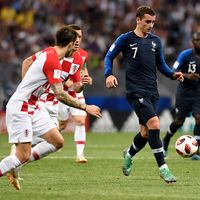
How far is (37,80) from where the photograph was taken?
10562 millimetres

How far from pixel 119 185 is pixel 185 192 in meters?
1.18

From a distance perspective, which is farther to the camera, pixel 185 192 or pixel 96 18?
pixel 96 18

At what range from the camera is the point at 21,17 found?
29875 millimetres

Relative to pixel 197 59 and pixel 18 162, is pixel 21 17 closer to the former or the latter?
pixel 197 59

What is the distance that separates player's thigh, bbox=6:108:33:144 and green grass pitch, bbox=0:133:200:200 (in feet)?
2.24

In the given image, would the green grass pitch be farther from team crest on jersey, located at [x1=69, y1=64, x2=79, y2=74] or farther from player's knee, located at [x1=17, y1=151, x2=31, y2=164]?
team crest on jersey, located at [x1=69, y1=64, x2=79, y2=74]

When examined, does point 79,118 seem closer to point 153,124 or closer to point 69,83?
point 69,83

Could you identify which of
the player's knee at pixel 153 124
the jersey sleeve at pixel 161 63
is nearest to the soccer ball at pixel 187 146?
the jersey sleeve at pixel 161 63

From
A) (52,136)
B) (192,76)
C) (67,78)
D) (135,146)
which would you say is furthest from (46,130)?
(192,76)

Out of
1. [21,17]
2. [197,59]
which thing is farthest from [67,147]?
[21,17]

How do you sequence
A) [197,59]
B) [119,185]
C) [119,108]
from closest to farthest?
[119,185] → [197,59] → [119,108]

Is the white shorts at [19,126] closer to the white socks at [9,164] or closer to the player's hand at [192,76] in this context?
the white socks at [9,164]

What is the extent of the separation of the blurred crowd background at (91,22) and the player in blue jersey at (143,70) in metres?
14.6

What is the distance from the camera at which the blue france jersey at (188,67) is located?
16016mm
